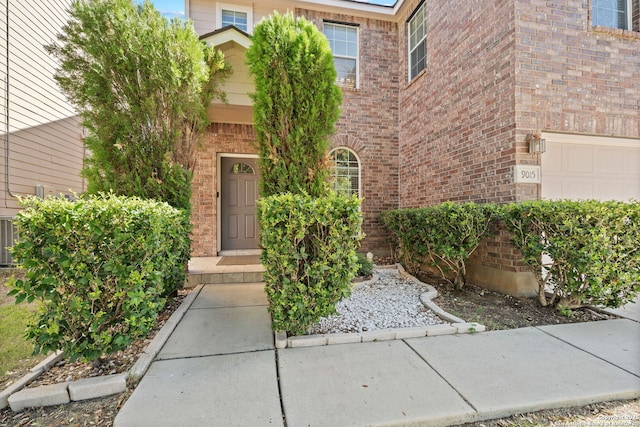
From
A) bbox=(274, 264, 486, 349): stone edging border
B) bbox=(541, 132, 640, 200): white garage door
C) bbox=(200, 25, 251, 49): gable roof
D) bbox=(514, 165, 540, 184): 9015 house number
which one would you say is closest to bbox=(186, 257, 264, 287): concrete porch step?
bbox=(274, 264, 486, 349): stone edging border

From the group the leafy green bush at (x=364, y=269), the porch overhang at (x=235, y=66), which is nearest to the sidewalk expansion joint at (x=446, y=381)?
the leafy green bush at (x=364, y=269)

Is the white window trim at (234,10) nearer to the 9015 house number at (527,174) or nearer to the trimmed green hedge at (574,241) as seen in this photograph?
the trimmed green hedge at (574,241)

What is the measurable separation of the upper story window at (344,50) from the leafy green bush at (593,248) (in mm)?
4930

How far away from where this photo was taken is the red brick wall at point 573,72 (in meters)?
3.81

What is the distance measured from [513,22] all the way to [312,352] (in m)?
4.90

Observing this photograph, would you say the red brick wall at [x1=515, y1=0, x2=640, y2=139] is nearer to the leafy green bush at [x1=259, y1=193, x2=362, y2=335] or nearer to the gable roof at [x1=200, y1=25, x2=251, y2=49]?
the leafy green bush at [x1=259, y1=193, x2=362, y2=335]

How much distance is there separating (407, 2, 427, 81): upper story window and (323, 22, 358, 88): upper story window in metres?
1.26

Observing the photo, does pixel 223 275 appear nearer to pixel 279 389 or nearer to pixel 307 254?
pixel 307 254

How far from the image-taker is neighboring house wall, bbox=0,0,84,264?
16.2ft

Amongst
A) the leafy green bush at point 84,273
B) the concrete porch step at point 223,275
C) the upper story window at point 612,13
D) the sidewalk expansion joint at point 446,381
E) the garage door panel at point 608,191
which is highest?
the upper story window at point 612,13

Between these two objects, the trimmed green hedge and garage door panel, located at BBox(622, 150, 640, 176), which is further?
garage door panel, located at BBox(622, 150, 640, 176)

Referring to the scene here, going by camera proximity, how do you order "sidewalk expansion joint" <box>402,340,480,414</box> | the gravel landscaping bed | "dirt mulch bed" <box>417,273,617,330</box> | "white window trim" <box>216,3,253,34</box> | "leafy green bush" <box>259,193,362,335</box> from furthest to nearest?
"white window trim" <box>216,3,253,34</box>, "dirt mulch bed" <box>417,273,617,330</box>, the gravel landscaping bed, "leafy green bush" <box>259,193,362,335</box>, "sidewalk expansion joint" <box>402,340,480,414</box>

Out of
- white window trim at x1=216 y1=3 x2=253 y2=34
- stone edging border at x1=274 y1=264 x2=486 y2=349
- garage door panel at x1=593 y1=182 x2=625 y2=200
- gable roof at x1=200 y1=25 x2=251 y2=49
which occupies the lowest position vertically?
stone edging border at x1=274 y1=264 x2=486 y2=349

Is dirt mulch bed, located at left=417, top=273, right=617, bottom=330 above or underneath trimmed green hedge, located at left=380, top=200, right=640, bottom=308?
underneath
